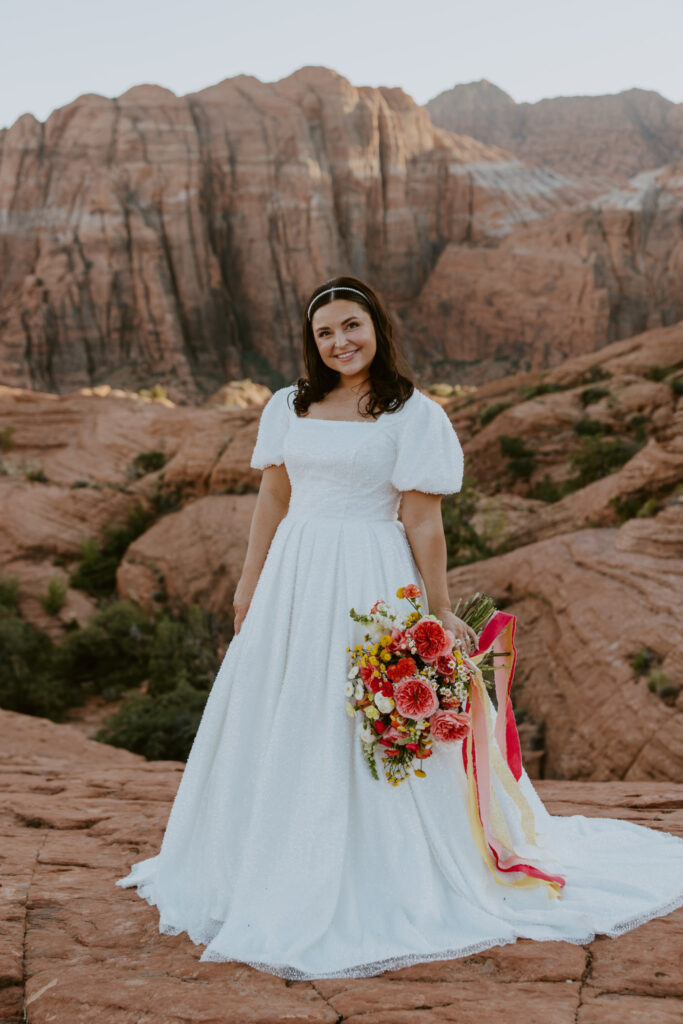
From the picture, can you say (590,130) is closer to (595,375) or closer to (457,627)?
(595,375)

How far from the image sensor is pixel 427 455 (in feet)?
9.36

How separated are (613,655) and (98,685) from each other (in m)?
9.50

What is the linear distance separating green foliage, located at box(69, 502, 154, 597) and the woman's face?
14.3 meters

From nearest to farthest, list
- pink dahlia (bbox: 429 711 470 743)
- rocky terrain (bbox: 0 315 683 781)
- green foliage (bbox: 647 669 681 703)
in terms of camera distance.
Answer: pink dahlia (bbox: 429 711 470 743) < green foliage (bbox: 647 669 681 703) < rocky terrain (bbox: 0 315 683 781)

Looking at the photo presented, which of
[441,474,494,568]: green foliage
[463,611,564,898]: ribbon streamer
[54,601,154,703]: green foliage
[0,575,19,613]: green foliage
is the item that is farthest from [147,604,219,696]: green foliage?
[463,611,564,898]: ribbon streamer

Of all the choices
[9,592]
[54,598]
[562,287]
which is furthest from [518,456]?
[562,287]

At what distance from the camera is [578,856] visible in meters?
3.15

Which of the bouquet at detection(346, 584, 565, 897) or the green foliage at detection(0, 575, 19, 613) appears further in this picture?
the green foliage at detection(0, 575, 19, 613)

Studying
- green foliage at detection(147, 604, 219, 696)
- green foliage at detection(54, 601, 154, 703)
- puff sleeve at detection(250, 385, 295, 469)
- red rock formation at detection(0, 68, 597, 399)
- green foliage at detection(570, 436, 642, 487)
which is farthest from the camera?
red rock formation at detection(0, 68, 597, 399)

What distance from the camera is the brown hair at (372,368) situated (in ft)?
9.76

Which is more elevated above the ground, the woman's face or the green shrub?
the woman's face

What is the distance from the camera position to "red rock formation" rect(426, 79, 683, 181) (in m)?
62.8

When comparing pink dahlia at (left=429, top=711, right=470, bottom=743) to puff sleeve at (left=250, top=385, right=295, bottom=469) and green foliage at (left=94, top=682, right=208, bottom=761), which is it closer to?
puff sleeve at (left=250, top=385, right=295, bottom=469)

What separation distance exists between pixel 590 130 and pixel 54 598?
64335 mm
